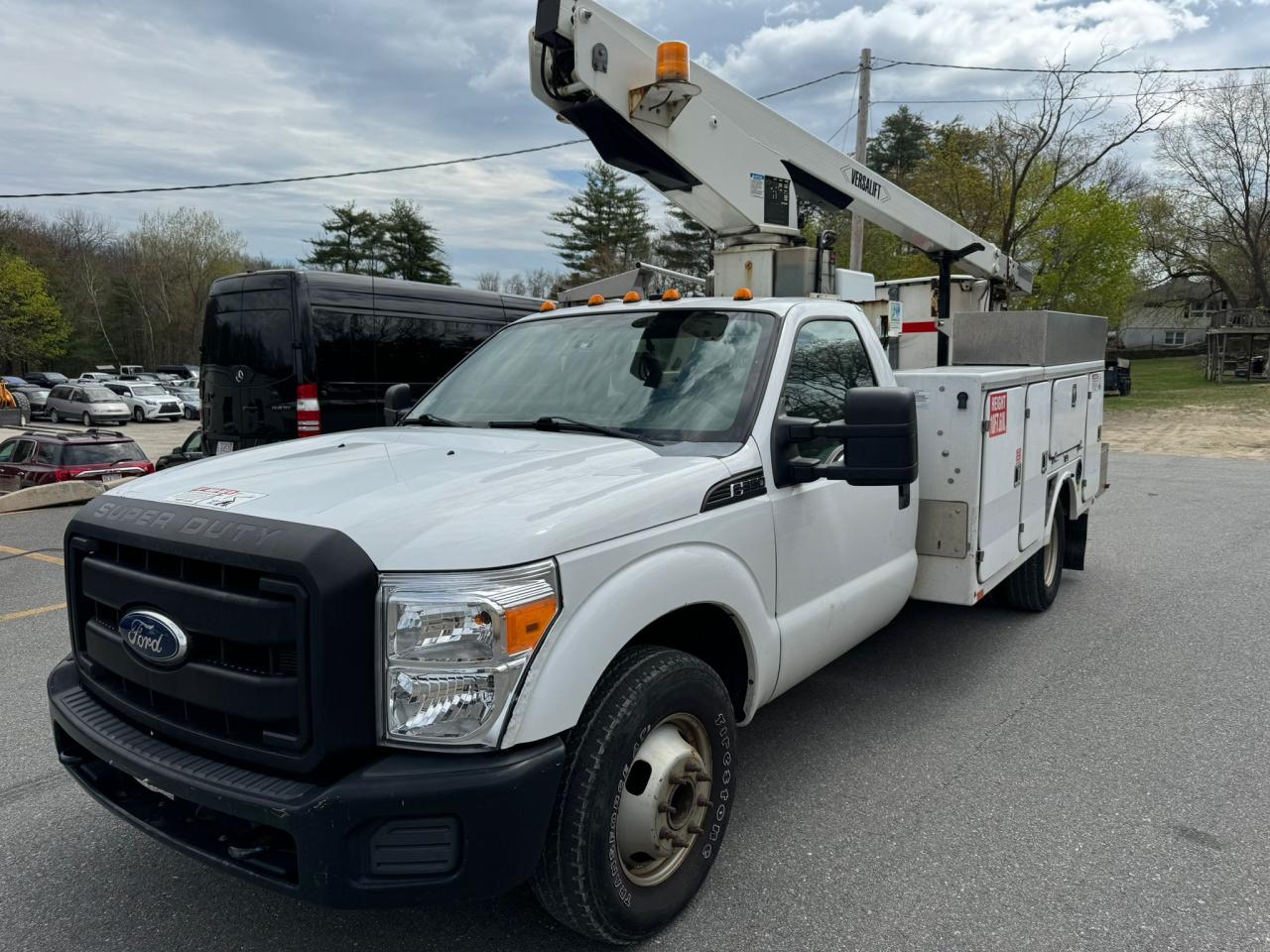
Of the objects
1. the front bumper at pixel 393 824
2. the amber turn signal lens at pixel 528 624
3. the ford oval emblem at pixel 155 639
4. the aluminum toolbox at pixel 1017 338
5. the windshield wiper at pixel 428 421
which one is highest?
the aluminum toolbox at pixel 1017 338

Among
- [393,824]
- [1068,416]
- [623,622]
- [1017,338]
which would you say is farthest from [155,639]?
[1068,416]

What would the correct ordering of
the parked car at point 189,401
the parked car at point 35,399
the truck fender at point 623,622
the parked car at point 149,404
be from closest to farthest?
the truck fender at point 623,622 < the parked car at point 149,404 < the parked car at point 35,399 < the parked car at point 189,401

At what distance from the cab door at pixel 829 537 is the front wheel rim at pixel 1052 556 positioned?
238 cm

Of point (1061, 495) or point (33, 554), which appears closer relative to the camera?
point (1061, 495)

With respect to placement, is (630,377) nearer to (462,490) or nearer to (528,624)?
(462,490)

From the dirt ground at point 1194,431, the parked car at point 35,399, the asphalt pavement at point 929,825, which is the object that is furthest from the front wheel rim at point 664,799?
the parked car at point 35,399

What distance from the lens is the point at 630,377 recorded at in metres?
3.47

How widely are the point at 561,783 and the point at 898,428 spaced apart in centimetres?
148

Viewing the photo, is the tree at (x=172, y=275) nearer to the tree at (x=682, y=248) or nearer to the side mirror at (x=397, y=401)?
the tree at (x=682, y=248)

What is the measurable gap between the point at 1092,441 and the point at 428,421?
5145mm

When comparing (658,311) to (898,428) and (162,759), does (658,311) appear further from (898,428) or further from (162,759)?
(162,759)

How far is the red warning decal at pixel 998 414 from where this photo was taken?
4387mm

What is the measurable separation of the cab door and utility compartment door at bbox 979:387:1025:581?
1.62 feet

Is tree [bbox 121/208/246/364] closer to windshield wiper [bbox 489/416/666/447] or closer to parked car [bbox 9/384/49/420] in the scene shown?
parked car [bbox 9/384/49/420]
